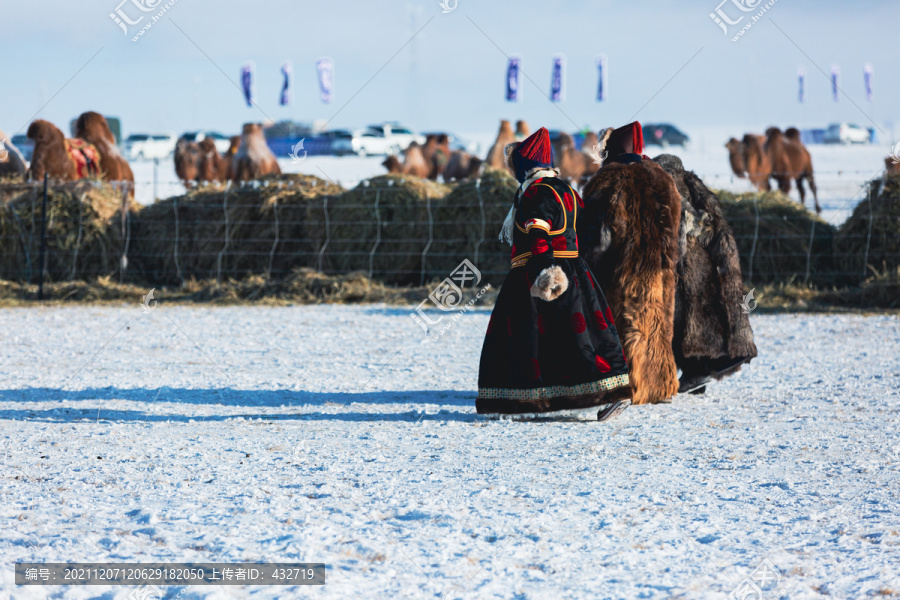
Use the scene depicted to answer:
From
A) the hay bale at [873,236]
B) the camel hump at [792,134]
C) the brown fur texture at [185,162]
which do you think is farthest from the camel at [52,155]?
the camel hump at [792,134]

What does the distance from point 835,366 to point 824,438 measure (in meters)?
2.26

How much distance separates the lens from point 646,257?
5070 mm

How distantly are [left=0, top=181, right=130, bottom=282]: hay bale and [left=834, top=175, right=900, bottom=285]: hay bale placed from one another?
8.40 meters

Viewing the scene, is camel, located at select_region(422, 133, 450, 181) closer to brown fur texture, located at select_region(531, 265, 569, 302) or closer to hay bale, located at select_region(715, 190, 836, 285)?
hay bale, located at select_region(715, 190, 836, 285)

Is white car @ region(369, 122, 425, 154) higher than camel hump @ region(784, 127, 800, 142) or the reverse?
higher

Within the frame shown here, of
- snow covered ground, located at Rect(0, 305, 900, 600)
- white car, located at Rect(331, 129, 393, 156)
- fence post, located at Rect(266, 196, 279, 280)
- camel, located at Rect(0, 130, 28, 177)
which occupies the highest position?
white car, located at Rect(331, 129, 393, 156)

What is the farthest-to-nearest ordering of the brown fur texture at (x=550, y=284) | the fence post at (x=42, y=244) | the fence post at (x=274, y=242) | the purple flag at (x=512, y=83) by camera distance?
the purple flag at (x=512, y=83) → the fence post at (x=274, y=242) → the fence post at (x=42, y=244) → the brown fur texture at (x=550, y=284)

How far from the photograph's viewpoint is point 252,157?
18484 mm

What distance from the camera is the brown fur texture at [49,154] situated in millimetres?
13469

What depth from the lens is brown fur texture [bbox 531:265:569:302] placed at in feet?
14.7

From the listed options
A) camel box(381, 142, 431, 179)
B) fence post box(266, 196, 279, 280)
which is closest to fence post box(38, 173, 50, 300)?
fence post box(266, 196, 279, 280)

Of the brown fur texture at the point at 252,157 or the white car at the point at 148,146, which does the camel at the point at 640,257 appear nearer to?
the brown fur texture at the point at 252,157

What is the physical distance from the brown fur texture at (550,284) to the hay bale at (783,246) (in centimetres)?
688

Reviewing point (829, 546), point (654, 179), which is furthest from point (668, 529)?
point (654, 179)
